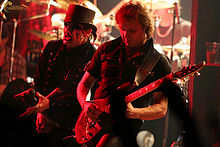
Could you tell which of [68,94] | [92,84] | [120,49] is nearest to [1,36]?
[68,94]

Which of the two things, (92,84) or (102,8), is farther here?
(102,8)

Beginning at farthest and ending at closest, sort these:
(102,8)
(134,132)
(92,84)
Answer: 1. (102,8)
2. (92,84)
3. (134,132)

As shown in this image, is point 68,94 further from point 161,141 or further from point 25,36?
point 161,141

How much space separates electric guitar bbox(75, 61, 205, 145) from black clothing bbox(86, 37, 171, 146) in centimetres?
8

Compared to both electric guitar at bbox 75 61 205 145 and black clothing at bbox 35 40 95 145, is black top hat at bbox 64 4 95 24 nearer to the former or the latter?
black clothing at bbox 35 40 95 145

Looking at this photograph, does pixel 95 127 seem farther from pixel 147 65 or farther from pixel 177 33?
pixel 177 33

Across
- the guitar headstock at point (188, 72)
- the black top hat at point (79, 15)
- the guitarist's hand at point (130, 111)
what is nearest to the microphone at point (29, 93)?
the black top hat at point (79, 15)

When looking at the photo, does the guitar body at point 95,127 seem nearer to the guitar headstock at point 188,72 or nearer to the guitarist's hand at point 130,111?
the guitarist's hand at point 130,111

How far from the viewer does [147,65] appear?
2062mm

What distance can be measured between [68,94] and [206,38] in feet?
4.12

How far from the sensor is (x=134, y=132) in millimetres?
2102

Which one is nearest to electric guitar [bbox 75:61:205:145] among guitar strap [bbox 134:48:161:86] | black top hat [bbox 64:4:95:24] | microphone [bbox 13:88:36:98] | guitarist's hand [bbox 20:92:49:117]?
guitar strap [bbox 134:48:161:86]

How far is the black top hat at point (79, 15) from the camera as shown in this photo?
238 centimetres

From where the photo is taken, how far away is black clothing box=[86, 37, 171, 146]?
2045mm
